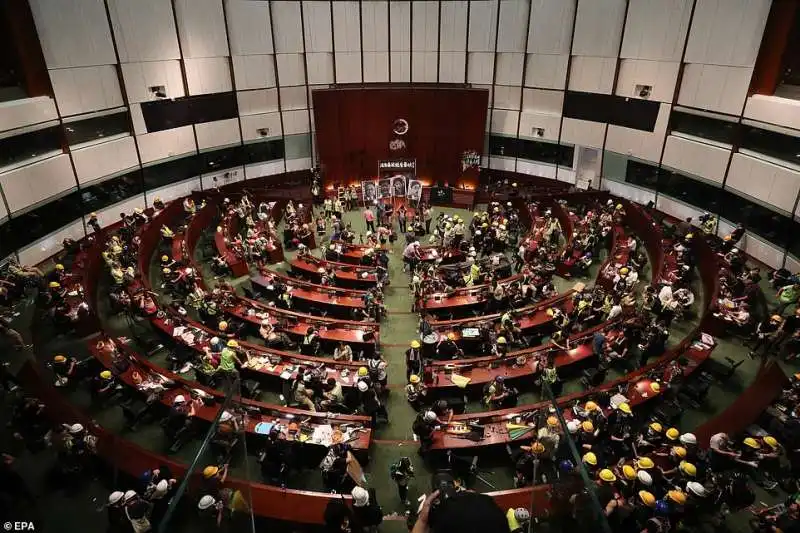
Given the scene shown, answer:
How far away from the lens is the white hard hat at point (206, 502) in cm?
527

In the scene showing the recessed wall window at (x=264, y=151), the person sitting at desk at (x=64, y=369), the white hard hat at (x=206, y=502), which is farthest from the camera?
the recessed wall window at (x=264, y=151)

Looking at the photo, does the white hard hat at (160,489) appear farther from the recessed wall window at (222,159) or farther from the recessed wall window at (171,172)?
the recessed wall window at (222,159)

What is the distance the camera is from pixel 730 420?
10617 millimetres

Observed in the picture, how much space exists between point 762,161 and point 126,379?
22168 millimetres

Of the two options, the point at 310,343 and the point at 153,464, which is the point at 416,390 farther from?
the point at 153,464

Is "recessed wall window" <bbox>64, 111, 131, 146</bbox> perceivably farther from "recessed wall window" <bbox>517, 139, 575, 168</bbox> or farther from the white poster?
"recessed wall window" <bbox>517, 139, 575, 168</bbox>

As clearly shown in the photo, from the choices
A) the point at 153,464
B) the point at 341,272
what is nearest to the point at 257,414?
the point at 153,464

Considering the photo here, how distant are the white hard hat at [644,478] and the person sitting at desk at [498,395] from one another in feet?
11.2

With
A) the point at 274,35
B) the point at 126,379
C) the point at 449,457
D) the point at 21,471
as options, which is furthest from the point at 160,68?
the point at 449,457

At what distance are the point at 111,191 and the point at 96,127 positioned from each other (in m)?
2.74

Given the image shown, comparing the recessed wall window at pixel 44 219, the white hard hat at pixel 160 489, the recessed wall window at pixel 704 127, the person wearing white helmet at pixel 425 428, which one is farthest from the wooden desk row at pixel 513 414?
the recessed wall window at pixel 44 219

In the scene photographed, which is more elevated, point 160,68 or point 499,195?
point 160,68

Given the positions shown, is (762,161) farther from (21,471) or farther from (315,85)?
(21,471)

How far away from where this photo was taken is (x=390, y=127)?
27891 mm
